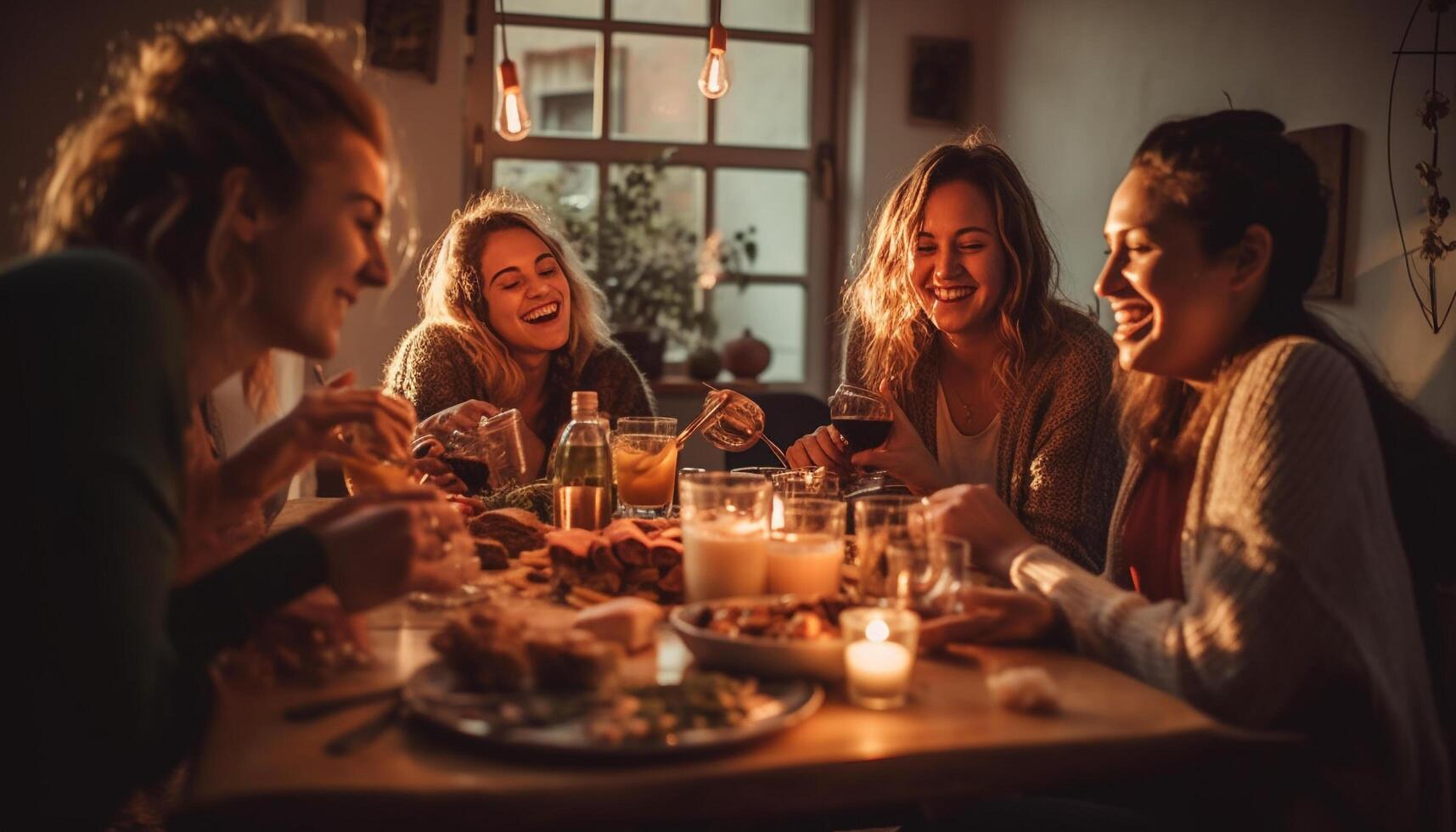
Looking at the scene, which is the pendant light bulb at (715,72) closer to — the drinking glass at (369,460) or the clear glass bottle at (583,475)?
the clear glass bottle at (583,475)

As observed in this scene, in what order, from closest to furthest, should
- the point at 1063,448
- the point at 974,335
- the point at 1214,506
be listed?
the point at 1214,506
the point at 1063,448
the point at 974,335

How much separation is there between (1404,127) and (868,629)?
2.21 metres

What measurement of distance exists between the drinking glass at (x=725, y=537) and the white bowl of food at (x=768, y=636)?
12 centimetres

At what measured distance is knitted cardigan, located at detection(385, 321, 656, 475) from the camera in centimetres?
277

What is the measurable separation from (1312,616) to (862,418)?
3.24 ft

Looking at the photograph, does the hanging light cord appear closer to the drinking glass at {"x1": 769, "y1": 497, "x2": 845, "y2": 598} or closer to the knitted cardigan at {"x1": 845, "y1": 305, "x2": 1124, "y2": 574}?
the knitted cardigan at {"x1": 845, "y1": 305, "x2": 1124, "y2": 574}

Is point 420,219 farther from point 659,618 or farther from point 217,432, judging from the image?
point 659,618

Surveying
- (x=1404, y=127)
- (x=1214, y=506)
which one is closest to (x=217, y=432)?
(x=1214, y=506)

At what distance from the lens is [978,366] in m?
2.44

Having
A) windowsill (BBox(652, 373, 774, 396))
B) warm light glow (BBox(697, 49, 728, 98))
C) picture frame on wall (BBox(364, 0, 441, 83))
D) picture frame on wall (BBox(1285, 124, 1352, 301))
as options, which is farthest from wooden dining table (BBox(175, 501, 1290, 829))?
picture frame on wall (BBox(364, 0, 441, 83))

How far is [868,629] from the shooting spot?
40.9 inches

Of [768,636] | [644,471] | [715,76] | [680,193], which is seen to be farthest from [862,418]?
[680,193]

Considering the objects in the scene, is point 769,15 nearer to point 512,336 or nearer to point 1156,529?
point 512,336

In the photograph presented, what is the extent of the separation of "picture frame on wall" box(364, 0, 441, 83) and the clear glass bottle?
2.90 meters
